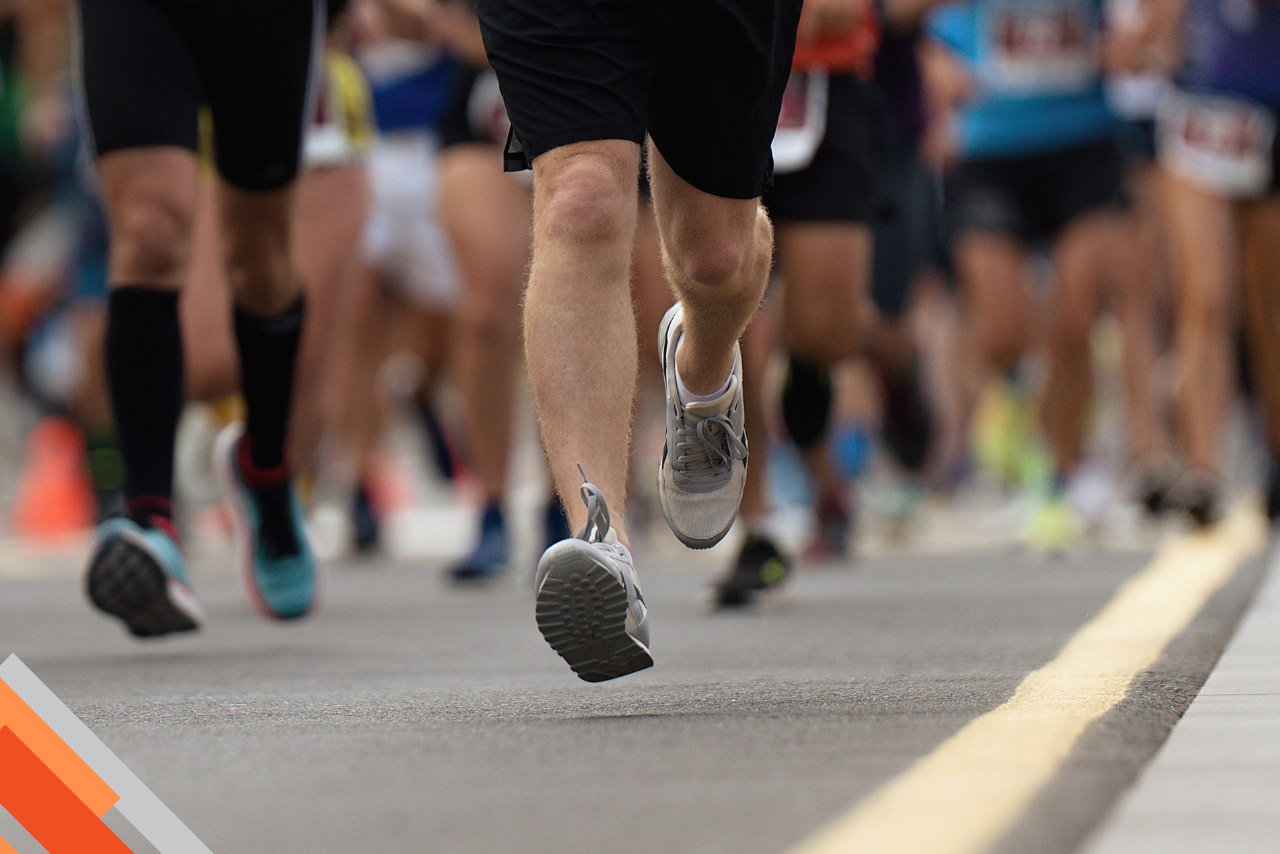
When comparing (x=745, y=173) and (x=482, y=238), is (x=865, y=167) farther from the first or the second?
(x=745, y=173)

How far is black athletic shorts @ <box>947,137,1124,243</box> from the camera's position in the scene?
23.5 feet

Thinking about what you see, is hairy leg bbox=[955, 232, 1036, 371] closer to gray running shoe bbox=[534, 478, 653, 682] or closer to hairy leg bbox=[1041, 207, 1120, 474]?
hairy leg bbox=[1041, 207, 1120, 474]

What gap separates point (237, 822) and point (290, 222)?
2.38 m

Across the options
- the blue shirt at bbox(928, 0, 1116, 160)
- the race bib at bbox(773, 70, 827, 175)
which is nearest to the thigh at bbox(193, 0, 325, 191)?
the race bib at bbox(773, 70, 827, 175)

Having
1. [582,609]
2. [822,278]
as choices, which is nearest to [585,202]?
[582,609]

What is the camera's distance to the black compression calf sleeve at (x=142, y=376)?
145 inches

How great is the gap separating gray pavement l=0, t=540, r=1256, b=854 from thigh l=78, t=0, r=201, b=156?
3.24 feet

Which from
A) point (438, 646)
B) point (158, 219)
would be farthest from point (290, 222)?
point (438, 646)

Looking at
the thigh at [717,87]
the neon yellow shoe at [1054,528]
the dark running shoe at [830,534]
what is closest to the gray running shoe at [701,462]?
the thigh at [717,87]

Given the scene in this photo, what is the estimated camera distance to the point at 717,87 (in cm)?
297

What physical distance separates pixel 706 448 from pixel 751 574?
1271mm

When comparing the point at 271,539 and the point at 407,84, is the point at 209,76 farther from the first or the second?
the point at 407,84

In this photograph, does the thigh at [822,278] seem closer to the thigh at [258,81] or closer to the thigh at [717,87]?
the thigh at [258,81]

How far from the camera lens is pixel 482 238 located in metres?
5.78
